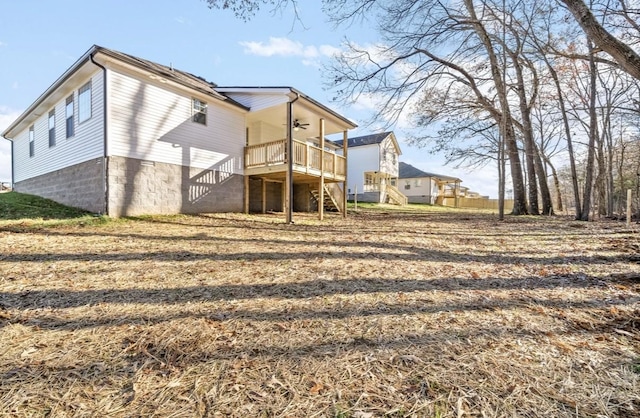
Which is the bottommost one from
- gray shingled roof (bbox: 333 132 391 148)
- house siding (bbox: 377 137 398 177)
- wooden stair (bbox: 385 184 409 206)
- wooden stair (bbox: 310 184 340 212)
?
wooden stair (bbox: 310 184 340 212)

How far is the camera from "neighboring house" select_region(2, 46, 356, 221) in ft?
27.6

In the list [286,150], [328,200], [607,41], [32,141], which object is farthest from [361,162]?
[607,41]

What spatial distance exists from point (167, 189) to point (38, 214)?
354 centimetres

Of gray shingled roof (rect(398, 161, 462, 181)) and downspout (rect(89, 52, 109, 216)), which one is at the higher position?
gray shingled roof (rect(398, 161, 462, 181))

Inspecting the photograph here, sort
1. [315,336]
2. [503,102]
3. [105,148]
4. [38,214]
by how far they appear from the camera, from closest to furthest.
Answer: [315,336] < [105,148] < [38,214] < [503,102]

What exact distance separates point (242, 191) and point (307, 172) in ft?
10.8

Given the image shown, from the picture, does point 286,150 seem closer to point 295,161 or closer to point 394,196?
point 295,161

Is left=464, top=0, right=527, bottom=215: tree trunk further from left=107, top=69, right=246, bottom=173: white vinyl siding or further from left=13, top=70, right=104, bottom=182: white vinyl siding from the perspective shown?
left=13, top=70, right=104, bottom=182: white vinyl siding

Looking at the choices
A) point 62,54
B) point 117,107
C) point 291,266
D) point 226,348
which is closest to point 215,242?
point 291,266

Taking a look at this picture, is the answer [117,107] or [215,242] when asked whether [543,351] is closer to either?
[215,242]

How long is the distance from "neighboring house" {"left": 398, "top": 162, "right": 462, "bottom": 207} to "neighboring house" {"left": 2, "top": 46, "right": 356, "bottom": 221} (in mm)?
24974

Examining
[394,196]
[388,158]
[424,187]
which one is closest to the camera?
[394,196]

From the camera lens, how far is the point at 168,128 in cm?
965

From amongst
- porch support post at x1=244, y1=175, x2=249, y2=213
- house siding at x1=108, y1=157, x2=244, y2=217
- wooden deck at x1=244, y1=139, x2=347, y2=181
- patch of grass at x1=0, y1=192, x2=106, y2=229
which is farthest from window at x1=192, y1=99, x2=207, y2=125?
patch of grass at x1=0, y1=192, x2=106, y2=229
